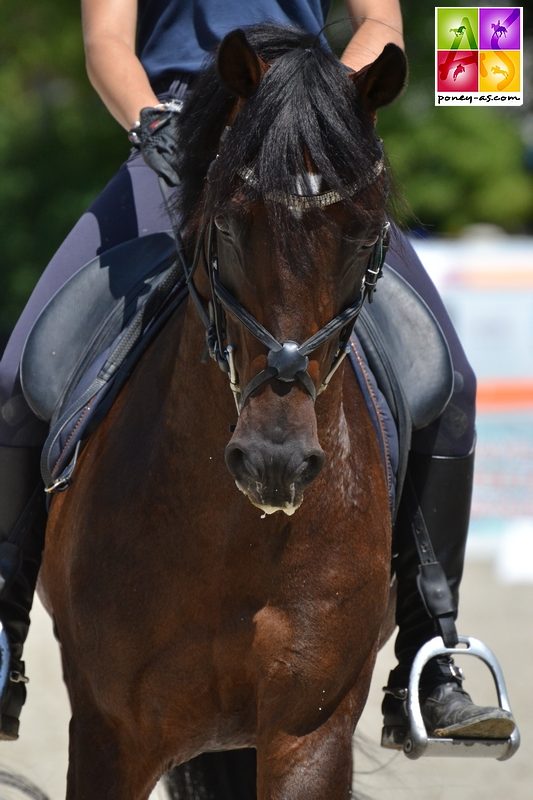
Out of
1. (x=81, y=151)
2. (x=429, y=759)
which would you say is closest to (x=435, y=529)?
(x=429, y=759)

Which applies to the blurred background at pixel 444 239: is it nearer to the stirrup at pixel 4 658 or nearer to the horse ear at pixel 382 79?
the horse ear at pixel 382 79

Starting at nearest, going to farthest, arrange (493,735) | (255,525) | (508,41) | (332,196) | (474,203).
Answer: (332,196), (255,525), (493,735), (508,41), (474,203)

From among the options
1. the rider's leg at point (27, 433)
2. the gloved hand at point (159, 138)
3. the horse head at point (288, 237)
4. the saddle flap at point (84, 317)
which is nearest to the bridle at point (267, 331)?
the horse head at point (288, 237)

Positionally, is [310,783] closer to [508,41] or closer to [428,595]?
[428,595]

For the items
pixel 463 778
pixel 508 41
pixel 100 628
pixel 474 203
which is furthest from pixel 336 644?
pixel 474 203

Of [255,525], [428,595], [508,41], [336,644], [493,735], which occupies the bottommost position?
[493,735]

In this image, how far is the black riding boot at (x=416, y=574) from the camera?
387 cm

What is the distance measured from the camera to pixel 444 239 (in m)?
20.5

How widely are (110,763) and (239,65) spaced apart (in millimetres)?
1717

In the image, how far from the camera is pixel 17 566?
382cm

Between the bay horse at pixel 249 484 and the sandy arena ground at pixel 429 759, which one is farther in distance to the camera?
the sandy arena ground at pixel 429 759

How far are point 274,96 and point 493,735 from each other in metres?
1.91
